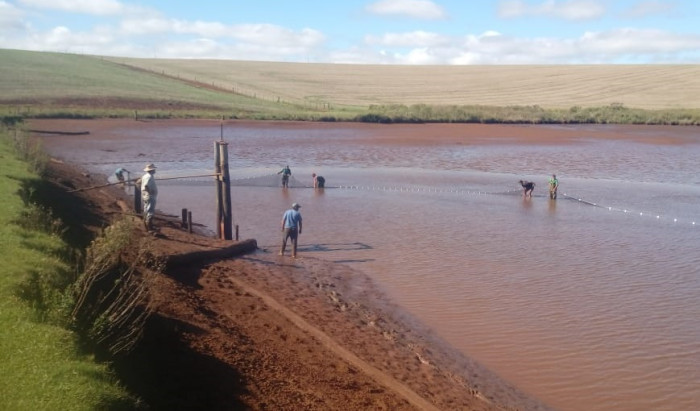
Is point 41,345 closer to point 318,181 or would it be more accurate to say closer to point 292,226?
point 292,226

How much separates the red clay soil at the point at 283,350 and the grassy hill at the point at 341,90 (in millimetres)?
33254

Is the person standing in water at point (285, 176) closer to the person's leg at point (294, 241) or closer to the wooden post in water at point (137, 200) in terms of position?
the wooden post in water at point (137, 200)

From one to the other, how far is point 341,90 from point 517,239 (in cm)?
5540

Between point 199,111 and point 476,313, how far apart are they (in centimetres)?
3938

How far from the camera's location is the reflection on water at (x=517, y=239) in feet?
34.0

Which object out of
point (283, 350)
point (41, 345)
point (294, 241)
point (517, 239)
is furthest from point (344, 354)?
point (517, 239)

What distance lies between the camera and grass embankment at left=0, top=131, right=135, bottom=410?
17.4ft

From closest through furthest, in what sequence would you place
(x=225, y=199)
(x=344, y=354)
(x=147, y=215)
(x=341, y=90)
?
1. (x=344, y=354)
2. (x=147, y=215)
3. (x=225, y=199)
4. (x=341, y=90)

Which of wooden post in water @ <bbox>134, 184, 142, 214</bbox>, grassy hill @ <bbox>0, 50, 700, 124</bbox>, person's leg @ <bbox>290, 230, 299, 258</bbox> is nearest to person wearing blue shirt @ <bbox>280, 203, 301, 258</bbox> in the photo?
person's leg @ <bbox>290, 230, 299, 258</bbox>

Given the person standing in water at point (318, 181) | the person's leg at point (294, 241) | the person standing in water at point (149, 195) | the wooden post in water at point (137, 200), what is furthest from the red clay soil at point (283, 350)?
the person standing in water at point (318, 181)

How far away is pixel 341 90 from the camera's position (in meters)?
71.8

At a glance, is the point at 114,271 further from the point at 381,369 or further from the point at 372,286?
the point at 372,286

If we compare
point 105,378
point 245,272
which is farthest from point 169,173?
point 105,378

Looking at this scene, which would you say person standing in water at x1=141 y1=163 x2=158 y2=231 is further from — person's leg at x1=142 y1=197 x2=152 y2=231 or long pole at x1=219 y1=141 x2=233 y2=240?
long pole at x1=219 y1=141 x2=233 y2=240
